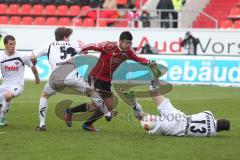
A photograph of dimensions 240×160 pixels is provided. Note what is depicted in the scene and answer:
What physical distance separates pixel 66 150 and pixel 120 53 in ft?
11.8

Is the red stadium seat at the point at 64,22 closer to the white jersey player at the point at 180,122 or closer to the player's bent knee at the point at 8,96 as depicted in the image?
the player's bent knee at the point at 8,96

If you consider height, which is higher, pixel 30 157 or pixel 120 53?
pixel 120 53

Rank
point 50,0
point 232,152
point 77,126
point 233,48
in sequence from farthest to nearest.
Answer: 1. point 50,0
2. point 233,48
3. point 77,126
4. point 232,152

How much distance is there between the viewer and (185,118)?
13.3 m

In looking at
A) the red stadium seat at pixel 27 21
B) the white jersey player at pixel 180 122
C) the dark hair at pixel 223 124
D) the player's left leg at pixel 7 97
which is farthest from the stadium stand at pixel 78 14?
the dark hair at pixel 223 124

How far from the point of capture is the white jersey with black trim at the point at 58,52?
14.6 m

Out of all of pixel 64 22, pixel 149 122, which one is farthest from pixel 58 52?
pixel 64 22

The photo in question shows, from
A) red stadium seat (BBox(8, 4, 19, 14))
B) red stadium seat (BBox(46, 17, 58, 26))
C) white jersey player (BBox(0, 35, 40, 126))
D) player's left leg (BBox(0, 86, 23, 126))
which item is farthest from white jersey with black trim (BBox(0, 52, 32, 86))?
red stadium seat (BBox(8, 4, 19, 14))

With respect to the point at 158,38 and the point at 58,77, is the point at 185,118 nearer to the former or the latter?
the point at 58,77

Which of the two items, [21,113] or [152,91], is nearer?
[152,91]

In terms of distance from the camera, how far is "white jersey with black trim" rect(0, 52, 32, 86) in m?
15.4

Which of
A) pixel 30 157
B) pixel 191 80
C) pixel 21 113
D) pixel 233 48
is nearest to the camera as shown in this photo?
pixel 30 157

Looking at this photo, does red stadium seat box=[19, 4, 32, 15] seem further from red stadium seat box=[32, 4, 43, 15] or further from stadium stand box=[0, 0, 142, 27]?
red stadium seat box=[32, 4, 43, 15]

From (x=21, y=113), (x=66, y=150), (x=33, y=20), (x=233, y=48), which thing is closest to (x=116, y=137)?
(x=66, y=150)
